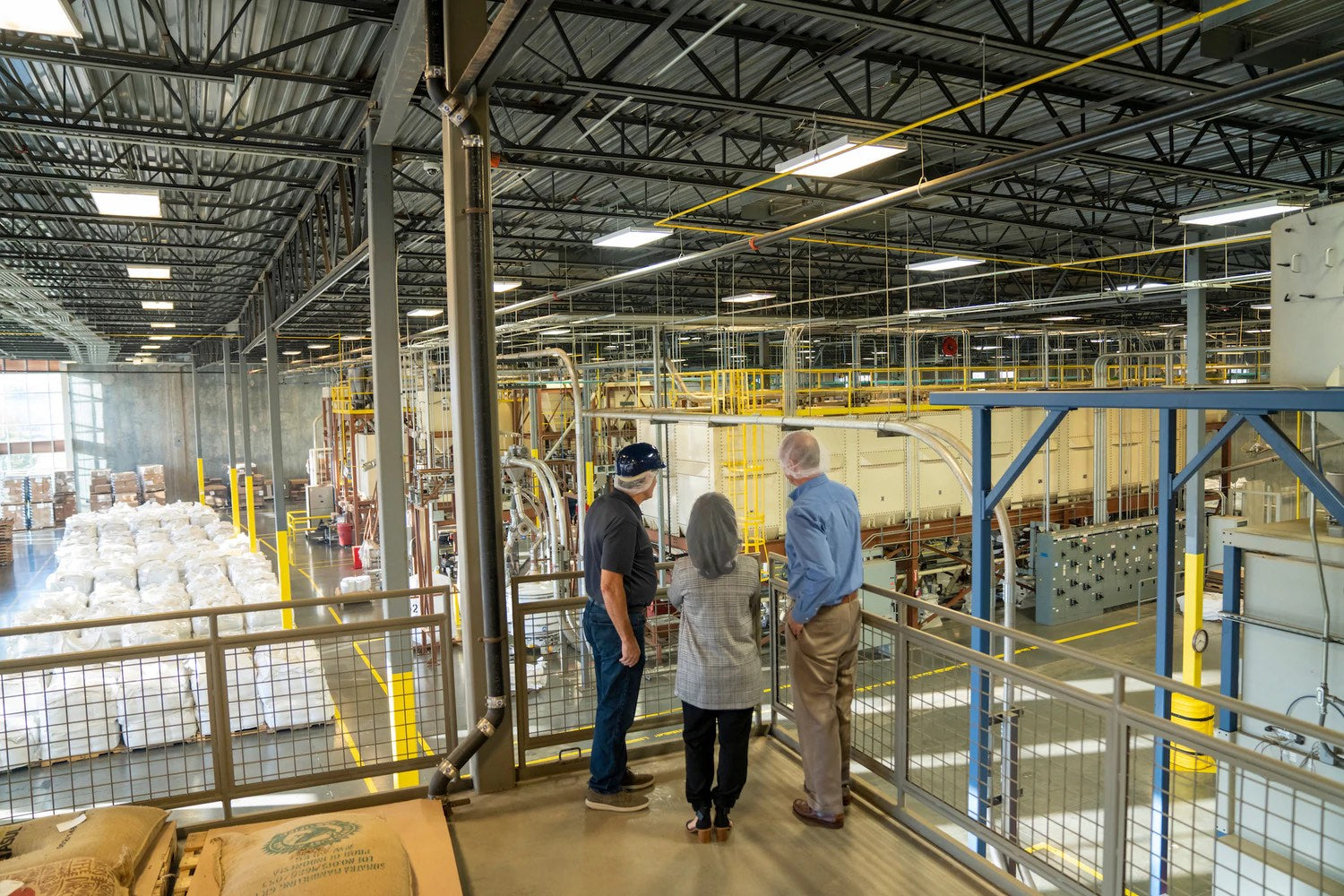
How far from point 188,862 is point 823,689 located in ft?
10.8

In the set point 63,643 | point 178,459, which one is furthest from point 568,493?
point 178,459

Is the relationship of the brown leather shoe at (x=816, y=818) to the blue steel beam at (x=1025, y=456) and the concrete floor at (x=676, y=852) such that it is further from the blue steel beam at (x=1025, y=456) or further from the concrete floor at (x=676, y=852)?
the blue steel beam at (x=1025, y=456)

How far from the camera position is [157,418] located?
37.7 m

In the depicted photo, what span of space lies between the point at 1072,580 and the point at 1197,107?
14.8 meters

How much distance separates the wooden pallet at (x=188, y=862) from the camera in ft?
12.2

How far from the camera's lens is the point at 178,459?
126 ft

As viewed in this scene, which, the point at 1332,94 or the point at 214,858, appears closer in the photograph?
the point at 214,858

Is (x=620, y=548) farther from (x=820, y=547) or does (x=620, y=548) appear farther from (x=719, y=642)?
(x=820, y=547)

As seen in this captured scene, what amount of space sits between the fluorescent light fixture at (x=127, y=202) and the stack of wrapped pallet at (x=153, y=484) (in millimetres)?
28407

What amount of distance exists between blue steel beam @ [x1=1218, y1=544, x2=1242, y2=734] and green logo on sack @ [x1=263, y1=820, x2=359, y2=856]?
5047mm

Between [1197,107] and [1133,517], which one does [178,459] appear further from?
[1197,107]

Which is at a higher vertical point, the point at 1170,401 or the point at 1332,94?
the point at 1332,94

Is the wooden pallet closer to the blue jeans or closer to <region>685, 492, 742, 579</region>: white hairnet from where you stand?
the blue jeans

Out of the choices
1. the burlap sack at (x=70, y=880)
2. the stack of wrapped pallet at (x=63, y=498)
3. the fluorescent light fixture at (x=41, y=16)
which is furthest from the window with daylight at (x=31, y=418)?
the burlap sack at (x=70, y=880)
